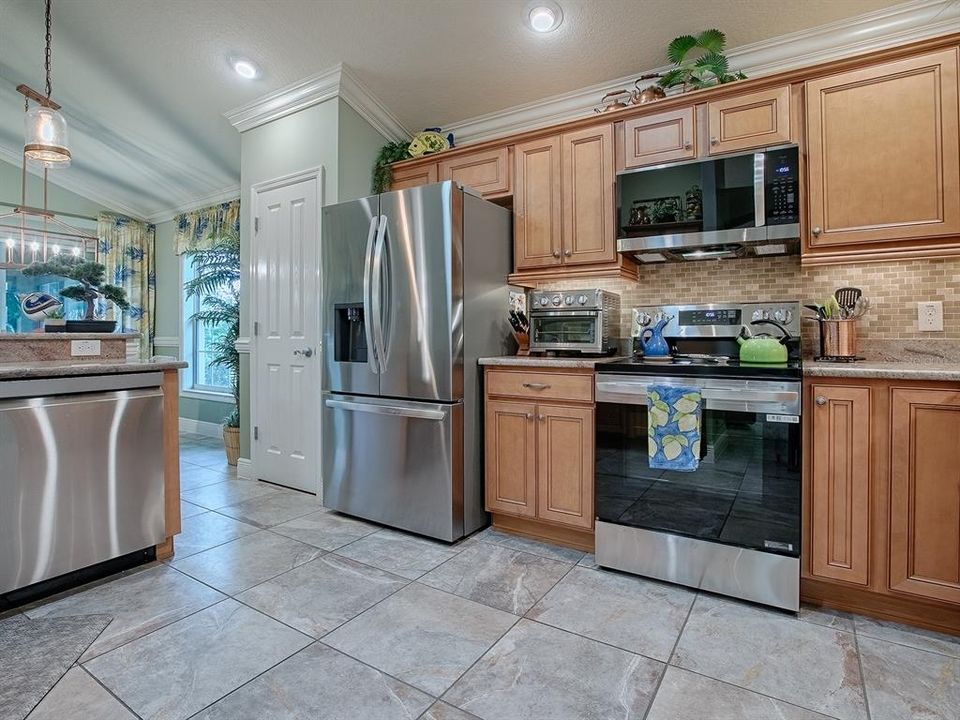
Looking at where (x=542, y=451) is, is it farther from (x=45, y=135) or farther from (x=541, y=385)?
(x=45, y=135)

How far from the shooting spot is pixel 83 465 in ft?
6.83

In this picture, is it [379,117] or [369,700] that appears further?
[379,117]

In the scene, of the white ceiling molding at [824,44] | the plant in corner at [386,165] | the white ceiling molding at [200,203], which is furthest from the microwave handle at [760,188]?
the white ceiling molding at [200,203]

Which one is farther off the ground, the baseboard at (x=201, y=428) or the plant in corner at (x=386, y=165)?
the plant in corner at (x=386, y=165)

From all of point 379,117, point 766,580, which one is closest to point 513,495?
point 766,580

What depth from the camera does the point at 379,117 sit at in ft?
11.7

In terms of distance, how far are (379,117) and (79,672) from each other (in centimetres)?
333

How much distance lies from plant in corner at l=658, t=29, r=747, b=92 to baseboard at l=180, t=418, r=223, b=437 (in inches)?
204

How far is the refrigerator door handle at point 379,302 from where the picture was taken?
9.05 feet

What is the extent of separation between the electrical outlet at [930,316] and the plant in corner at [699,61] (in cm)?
134

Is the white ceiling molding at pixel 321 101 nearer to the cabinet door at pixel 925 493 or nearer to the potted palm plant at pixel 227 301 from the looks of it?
the potted palm plant at pixel 227 301

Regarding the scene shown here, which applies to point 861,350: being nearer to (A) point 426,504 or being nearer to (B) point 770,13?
(B) point 770,13

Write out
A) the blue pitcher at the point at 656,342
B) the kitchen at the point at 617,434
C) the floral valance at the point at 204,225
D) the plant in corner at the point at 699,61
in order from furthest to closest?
the floral valance at the point at 204,225 < the blue pitcher at the point at 656,342 < the plant in corner at the point at 699,61 < the kitchen at the point at 617,434

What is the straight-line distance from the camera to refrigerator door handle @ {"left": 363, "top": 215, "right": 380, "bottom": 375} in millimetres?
2779
